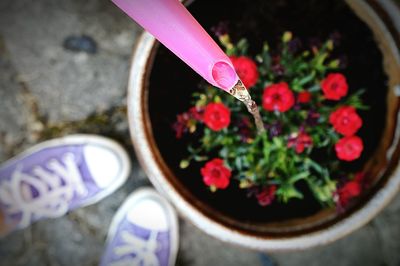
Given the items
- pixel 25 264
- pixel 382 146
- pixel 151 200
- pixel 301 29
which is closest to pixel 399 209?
pixel 382 146

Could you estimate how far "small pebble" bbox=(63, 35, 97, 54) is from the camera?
4.68 ft

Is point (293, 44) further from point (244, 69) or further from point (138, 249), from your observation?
point (138, 249)

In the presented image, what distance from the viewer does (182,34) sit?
1.57ft

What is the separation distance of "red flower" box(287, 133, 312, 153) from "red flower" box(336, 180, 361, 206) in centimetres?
15

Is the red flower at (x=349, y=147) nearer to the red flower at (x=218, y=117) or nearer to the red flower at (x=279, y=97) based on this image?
the red flower at (x=279, y=97)

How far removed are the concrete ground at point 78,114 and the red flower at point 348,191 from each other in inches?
17.4

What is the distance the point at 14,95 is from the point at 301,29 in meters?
0.98

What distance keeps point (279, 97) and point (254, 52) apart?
0.89 ft

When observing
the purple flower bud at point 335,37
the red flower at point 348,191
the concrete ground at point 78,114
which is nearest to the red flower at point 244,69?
the purple flower bud at point 335,37

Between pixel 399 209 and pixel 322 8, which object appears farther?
pixel 399 209

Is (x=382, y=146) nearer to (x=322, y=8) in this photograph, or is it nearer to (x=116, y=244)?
(x=322, y=8)

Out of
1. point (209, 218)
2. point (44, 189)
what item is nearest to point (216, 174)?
point (209, 218)

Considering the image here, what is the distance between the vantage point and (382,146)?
114 centimetres

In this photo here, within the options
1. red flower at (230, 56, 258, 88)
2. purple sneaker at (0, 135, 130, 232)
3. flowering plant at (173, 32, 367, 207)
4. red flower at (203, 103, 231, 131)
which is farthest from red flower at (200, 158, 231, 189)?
purple sneaker at (0, 135, 130, 232)
